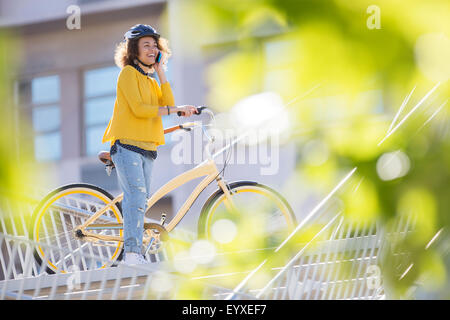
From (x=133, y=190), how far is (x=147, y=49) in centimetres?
72

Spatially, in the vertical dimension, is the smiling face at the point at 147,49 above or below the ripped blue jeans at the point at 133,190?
above

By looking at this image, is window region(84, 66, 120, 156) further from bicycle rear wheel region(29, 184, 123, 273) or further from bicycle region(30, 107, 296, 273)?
bicycle rear wheel region(29, 184, 123, 273)

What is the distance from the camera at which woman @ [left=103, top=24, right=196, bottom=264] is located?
315 centimetres

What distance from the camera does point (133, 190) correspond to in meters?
3.28

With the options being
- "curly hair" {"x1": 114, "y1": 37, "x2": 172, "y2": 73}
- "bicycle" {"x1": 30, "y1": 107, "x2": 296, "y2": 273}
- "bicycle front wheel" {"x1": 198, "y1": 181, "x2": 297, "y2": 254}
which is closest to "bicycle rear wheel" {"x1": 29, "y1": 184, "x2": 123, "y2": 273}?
"bicycle" {"x1": 30, "y1": 107, "x2": 296, "y2": 273}

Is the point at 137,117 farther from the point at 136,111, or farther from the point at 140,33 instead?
the point at 140,33

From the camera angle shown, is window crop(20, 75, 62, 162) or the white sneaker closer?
the white sneaker

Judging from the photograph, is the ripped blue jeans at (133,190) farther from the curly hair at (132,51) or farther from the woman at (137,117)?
the curly hair at (132,51)

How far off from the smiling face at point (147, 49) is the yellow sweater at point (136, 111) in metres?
0.08

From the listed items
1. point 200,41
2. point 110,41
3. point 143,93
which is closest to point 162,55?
point 143,93

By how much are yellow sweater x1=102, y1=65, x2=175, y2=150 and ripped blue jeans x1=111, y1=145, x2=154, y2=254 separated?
2.9 inches

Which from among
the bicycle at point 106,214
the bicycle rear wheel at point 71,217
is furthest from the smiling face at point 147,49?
the bicycle rear wheel at point 71,217

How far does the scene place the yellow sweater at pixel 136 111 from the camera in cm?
312
